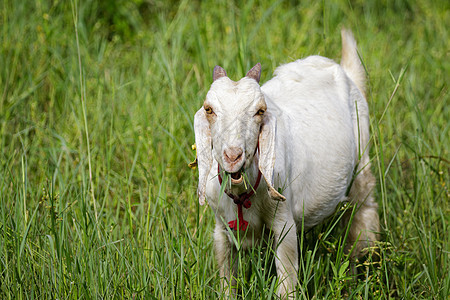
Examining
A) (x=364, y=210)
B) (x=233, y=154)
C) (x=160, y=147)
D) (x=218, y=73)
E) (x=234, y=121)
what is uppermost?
(x=218, y=73)

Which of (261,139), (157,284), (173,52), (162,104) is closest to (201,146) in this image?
(261,139)

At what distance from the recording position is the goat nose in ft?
8.29

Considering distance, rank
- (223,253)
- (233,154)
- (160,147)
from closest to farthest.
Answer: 1. (233,154)
2. (223,253)
3. (160,147)

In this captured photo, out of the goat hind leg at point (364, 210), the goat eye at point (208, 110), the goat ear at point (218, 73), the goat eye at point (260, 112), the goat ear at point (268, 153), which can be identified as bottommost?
the goat hind leg at point (364, 210)

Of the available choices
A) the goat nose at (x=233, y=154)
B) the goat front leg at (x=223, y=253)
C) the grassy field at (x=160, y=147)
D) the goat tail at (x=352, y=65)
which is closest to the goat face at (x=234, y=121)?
the goat nose at (x=233, y=154)

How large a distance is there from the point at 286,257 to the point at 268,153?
0.73m

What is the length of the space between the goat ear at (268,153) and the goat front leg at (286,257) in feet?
1.63

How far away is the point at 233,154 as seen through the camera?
2525 millimetres

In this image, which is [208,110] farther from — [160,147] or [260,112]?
[160,147]

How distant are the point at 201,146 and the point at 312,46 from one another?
118 inches

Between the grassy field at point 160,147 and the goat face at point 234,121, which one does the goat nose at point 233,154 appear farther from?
the grassy field at point 160,147

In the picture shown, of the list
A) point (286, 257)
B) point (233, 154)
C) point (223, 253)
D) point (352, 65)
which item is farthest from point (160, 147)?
point (233, 154)

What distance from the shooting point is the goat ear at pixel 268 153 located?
2.68m

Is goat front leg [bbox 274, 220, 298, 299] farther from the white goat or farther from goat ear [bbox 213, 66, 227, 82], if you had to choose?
goat ear [bbox 213, 66, 227, 82]
